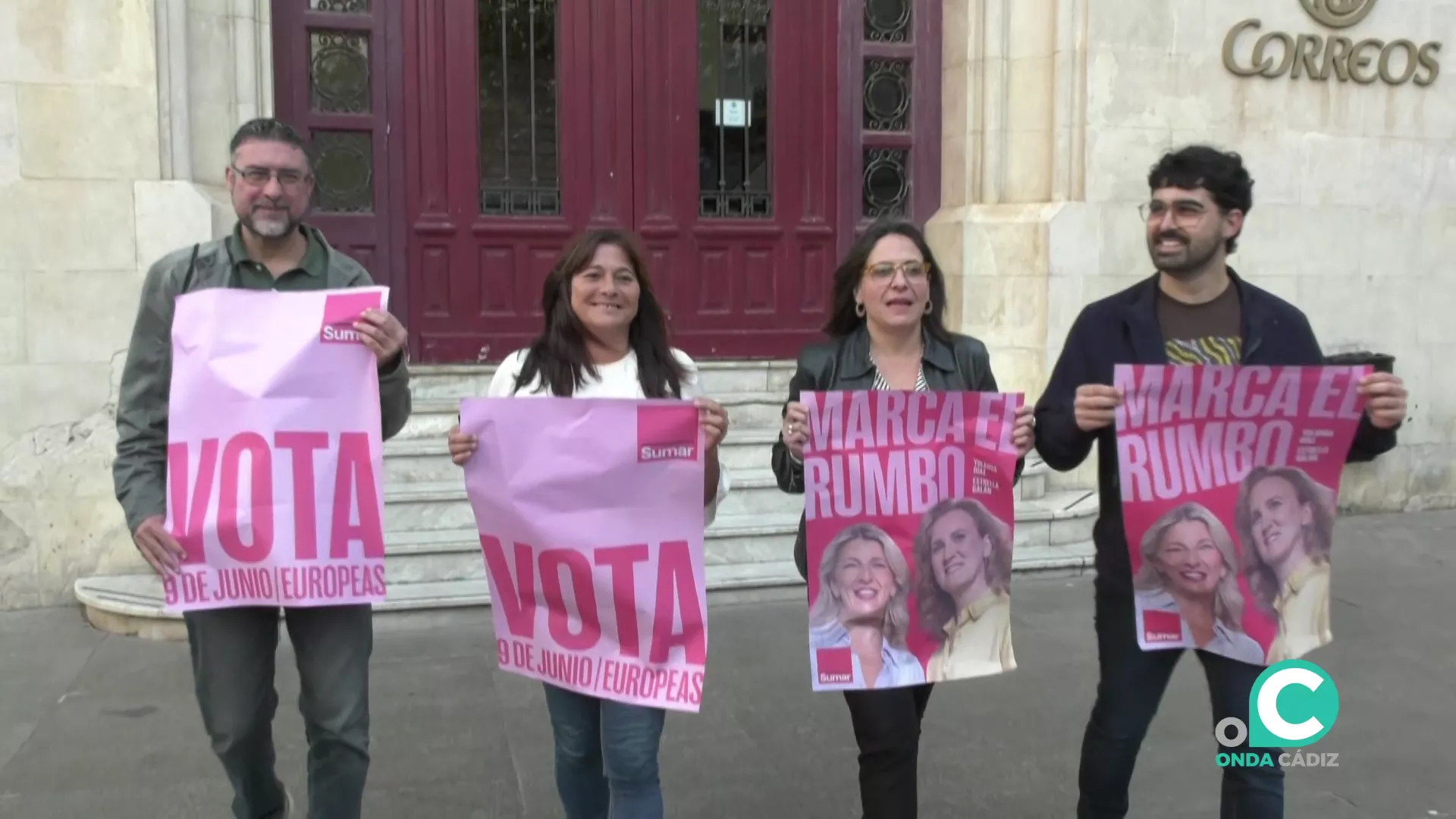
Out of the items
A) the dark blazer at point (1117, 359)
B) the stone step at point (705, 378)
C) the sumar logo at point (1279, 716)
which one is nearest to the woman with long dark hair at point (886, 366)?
the dark blazer at point (1117, 359)

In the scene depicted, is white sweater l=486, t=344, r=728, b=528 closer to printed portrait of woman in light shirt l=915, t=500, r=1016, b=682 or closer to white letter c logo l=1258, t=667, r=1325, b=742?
printed portrait of woman in light shirt l=915, t=500, r=1016, b=682

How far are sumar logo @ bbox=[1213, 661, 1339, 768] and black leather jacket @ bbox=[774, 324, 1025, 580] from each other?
825 mm

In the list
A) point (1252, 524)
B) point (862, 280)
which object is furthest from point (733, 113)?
point (1252, 524)

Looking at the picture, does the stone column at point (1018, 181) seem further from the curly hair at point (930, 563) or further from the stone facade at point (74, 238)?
the stone facade at point (74, 238)

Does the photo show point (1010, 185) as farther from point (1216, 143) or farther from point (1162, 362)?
point (1162, 362)

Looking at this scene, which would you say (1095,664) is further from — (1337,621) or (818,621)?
(818,621)

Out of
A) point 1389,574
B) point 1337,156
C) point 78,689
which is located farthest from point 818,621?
point 1337,156

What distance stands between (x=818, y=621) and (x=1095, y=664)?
2.56 meters

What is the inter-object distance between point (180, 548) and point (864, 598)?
5.57 ft

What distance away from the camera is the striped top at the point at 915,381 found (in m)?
3.02

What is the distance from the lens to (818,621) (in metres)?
2.89

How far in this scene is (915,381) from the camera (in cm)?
303

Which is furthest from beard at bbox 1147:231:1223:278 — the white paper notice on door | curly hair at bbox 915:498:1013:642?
the white paper notice on door

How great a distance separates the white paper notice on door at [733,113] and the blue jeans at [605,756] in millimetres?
5557
